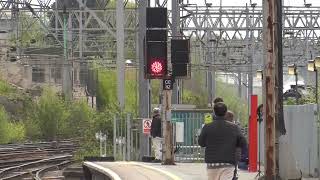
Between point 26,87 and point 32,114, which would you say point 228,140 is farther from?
point 26,87

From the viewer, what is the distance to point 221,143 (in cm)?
1002

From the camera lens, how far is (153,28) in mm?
19062

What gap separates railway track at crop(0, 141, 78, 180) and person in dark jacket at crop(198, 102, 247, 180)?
1729 cm

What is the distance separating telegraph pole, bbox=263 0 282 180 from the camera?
13219 mm

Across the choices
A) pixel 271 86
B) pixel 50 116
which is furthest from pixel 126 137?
pixel 50 116

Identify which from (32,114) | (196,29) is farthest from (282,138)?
(32,114)

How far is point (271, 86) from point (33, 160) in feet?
85.3

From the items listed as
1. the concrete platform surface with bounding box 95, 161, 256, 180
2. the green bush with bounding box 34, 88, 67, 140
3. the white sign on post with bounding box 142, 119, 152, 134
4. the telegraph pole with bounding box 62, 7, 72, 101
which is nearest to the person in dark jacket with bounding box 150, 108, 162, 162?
the white sign on post with bounding box 142, 119, 152, 134

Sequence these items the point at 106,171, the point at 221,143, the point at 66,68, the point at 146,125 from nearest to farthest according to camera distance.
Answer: the point at 221,143
the point at 106,171
the point at 146,125
the point at 66,68

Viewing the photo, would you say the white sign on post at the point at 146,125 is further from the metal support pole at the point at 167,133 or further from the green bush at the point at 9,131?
the green bush at the point at 9,131

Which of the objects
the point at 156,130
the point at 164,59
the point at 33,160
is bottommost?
the point at 33,160

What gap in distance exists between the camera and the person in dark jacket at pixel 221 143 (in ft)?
32.8

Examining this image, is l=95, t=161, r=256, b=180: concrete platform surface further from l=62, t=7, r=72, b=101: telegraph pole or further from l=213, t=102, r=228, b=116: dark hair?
l=62, t=7, r=72, b=101: telegraph pole

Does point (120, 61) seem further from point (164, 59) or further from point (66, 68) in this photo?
point (66, 68)
